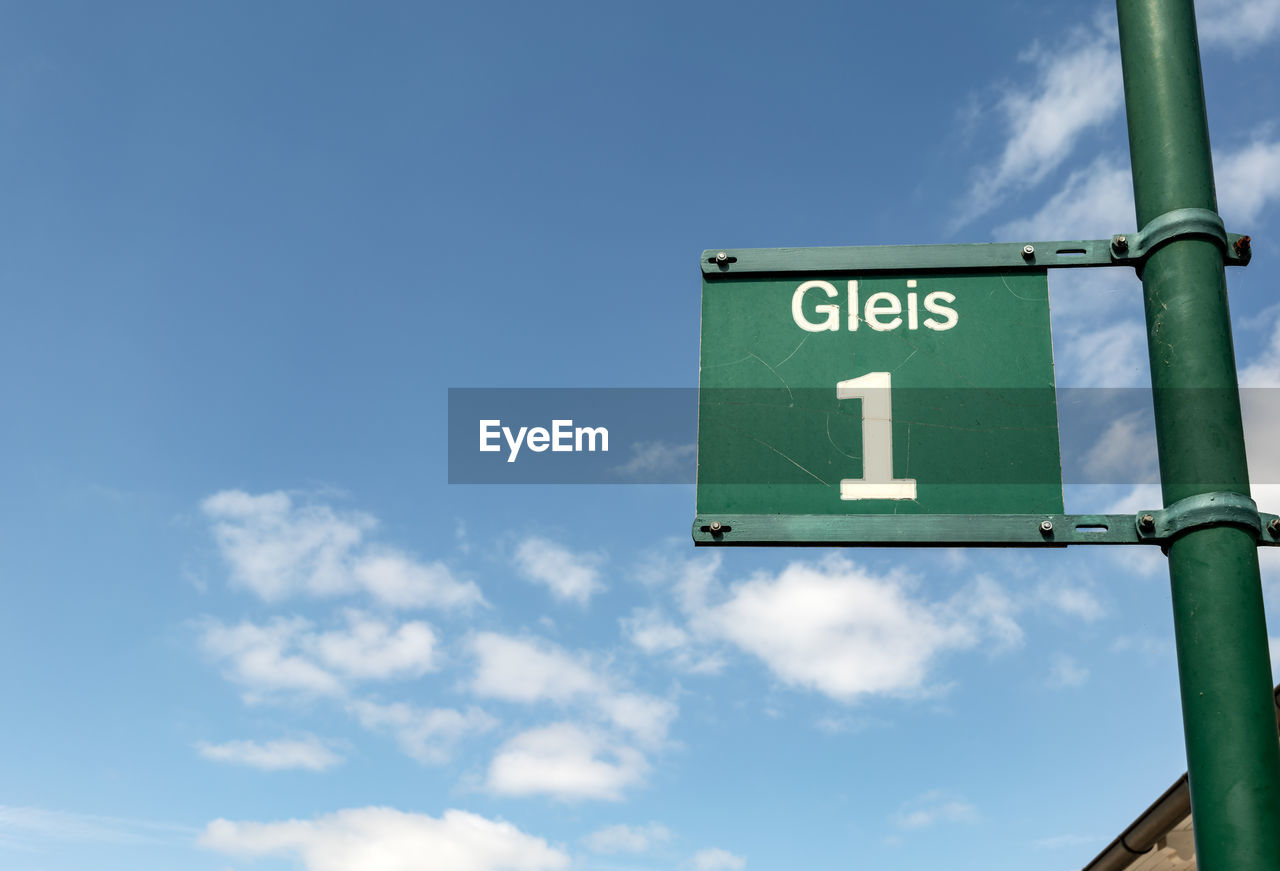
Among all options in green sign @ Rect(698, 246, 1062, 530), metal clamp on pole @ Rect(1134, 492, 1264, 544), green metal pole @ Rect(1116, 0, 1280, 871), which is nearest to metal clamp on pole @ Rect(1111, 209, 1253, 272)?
green metal pole @ Rect(1116, 0, 1280, 871)

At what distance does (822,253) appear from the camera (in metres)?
3.65

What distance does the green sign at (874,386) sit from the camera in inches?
129

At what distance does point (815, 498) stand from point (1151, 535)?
34.0 inches

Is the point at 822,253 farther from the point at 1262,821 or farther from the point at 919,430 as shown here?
the point at 1262,821

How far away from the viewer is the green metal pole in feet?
8.55

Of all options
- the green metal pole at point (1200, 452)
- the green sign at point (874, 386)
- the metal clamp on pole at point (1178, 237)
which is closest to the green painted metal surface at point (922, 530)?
the green sign at point (874, 386)

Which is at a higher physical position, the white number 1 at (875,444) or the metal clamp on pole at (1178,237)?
the metal clamp on pole at (1178,237)

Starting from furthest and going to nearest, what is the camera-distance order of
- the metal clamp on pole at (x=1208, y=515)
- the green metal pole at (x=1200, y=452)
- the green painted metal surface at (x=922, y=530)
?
the green painted metal surface at (x=922, y=530) → the metal clamp on pole at (x=1208, y=515) → the green metal pole at (x=1200, y=452)

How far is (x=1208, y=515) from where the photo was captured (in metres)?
2.83

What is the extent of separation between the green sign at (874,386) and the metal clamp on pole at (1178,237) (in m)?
0.28

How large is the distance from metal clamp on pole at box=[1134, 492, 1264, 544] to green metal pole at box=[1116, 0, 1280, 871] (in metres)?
0.02

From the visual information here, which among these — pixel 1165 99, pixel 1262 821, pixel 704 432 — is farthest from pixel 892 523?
pixel 1165 99

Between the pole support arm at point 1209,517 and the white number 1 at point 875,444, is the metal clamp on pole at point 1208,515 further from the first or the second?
the white number 1 at point 875,444

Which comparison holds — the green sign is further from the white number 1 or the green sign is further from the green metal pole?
the green metal pole
